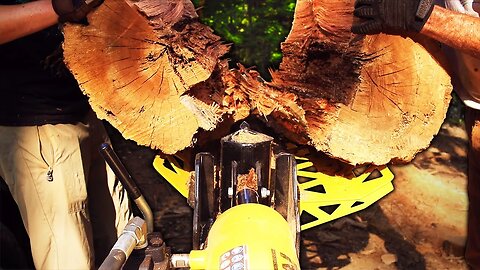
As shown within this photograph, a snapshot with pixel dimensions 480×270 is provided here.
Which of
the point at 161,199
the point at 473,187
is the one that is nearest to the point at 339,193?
the point at 473,187

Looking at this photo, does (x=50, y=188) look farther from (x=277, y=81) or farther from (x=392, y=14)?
(x=392, y=14)

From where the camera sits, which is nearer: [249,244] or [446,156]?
[249,244]

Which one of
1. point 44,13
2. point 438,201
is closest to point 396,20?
point 44,13

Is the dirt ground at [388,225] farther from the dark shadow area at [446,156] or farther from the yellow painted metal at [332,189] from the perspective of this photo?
the yellow painted metal at [332,189]

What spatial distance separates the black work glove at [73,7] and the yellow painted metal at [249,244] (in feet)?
2.86

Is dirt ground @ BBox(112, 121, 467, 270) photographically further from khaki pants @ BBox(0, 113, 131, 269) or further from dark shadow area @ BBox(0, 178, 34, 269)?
khaki pants @ BBox(0, 113, 131, 269)

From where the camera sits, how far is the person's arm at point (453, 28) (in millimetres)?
1860

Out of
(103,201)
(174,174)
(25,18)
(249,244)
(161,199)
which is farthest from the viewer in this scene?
(161,199)

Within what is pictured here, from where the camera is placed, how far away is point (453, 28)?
1.87 metres

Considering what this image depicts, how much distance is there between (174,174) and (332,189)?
0.70 m

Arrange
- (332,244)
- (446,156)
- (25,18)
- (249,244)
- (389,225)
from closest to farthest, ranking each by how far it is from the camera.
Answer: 1. (249,244)
2. (25,18)
3. (332,244)
4. (389,225)
5. (446,156)

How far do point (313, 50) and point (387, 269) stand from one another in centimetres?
186

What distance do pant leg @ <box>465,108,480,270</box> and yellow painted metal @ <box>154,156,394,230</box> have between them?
24.0 inches

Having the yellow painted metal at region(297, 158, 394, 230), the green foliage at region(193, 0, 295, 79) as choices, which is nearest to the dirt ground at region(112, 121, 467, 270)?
the yellow painted metal at region(297, 158, 394, 230)
